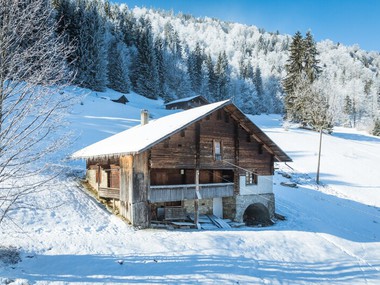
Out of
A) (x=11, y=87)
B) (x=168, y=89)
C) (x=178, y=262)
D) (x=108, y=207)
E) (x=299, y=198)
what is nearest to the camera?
(x=11, y=87)

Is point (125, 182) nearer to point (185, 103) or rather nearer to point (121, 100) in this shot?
point (121, 100)

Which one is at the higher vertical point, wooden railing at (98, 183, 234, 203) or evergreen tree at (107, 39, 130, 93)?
evergreen tree at (107, 39, 130, 93)

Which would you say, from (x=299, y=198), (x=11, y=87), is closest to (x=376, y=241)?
(x=299, y=198)

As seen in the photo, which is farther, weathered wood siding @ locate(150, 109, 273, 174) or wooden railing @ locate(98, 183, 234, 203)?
weathered wood siding @ locate(150, 109, 273, 174)

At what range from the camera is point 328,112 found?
44.5 meters

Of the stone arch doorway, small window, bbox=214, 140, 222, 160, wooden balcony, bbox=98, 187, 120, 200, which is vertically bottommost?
the stone arch doorway

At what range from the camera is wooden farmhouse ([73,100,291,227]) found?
18.8 meters

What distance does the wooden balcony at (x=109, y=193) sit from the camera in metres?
20.7

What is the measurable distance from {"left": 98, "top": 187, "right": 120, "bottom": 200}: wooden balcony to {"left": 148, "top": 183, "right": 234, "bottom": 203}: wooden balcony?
2.97m

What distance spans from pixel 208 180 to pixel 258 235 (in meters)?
6.88

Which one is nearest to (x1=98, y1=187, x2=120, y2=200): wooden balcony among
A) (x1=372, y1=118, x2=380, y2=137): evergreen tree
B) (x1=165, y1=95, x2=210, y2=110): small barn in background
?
(x1=165, y1=95, x2=210, y2=110): small barn in background

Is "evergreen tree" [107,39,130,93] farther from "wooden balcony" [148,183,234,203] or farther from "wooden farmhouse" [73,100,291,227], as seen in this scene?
"wooden balcony" [148,183,234,203]

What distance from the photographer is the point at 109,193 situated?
2145 centimetres

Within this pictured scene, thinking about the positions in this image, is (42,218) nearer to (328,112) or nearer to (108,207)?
(108,207)
